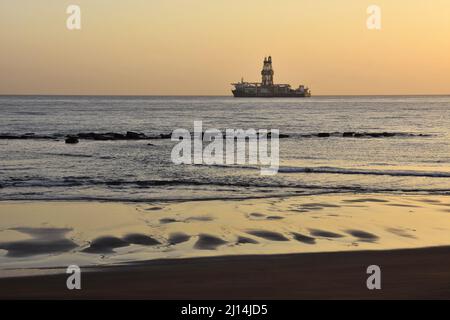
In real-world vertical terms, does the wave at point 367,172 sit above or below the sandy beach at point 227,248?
below

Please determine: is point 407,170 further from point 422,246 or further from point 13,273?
point 13,273

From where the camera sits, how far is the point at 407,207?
682 inches

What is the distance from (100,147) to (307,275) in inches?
1225

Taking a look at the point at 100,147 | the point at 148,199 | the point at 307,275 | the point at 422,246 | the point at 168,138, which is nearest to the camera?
the point at 307,275

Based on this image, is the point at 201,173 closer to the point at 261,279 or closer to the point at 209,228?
the point at 209,228

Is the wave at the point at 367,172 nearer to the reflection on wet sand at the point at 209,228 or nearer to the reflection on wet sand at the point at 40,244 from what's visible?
the reflection on wet sand at the point at 209,228

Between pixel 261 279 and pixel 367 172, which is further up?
pixel 261 279

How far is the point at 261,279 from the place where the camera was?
33.0ft

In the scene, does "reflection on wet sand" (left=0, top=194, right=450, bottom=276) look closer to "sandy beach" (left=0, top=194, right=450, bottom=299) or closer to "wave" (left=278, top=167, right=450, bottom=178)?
"sandy beach" (left=0, top=194, right=450, bottom=299)

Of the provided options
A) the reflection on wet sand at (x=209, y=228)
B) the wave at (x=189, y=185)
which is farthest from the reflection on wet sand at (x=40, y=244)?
the wave at (x=189, y=185)

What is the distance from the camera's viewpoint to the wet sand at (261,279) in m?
9.16

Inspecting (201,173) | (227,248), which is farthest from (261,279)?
(201,173)

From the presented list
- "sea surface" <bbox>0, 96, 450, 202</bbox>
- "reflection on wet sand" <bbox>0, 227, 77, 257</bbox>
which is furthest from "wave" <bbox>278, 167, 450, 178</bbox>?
"reflection on wet sand" <bbox>0, 227, 77, 257</bbox>
